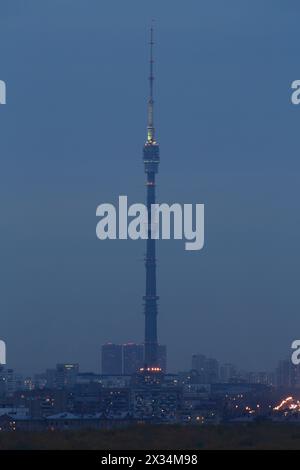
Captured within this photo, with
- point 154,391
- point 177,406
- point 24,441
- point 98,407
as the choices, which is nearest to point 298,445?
point 24,441

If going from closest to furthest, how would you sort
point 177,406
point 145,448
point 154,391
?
point 145,448 < point 177,406 < point 154,391
